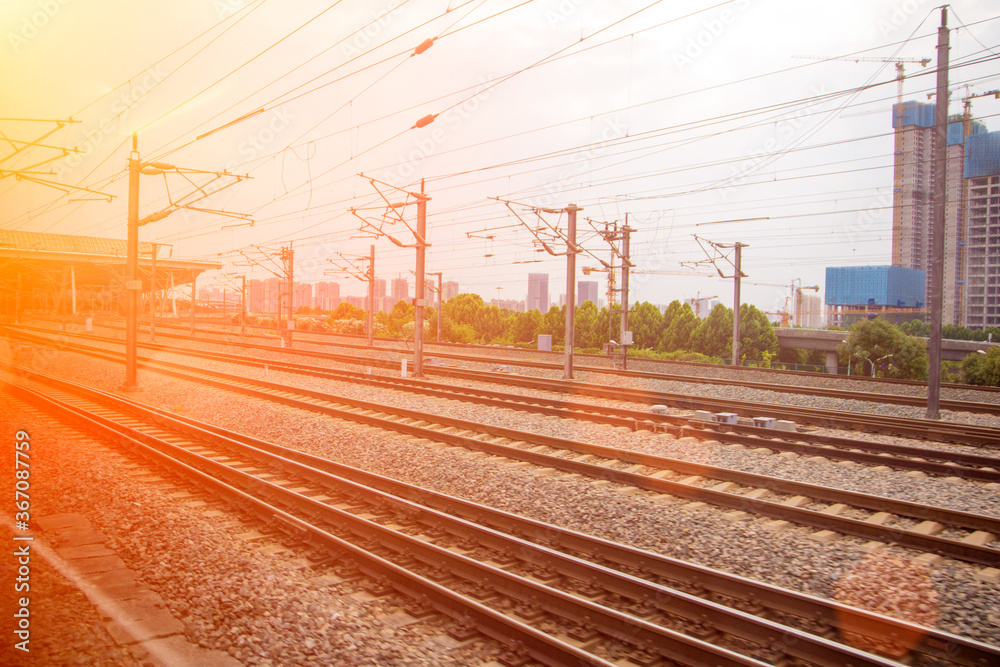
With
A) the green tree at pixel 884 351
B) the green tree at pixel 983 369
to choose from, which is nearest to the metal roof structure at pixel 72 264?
the green tree at pixel 884 351

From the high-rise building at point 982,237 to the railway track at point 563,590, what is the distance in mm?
119492

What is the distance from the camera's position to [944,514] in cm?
720

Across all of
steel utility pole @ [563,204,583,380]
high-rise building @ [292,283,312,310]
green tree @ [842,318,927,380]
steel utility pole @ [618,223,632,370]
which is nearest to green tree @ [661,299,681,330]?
green tree @ [842,318,927,380]

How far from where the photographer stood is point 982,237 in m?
101

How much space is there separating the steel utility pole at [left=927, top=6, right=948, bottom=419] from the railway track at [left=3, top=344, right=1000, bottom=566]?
924cm

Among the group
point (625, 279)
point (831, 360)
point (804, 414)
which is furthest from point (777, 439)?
point (831, 360)

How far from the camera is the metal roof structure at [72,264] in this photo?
5244cm

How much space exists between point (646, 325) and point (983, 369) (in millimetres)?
23215

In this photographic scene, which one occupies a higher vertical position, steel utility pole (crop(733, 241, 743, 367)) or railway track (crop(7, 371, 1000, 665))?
steel utility pole (crop(733, 241, 743, 367))

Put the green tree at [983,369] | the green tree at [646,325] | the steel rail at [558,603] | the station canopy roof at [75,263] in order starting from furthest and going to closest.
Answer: the station canopy roof at [75,263] → the green tree at [646,325] → the green tree at [983,369] → the steel rail at [558,603]

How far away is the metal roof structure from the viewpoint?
52441 millimetres

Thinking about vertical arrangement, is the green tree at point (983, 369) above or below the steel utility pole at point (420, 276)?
below

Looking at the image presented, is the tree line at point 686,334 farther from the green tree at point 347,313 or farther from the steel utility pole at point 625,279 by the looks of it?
the steel utility pole at point 625,279

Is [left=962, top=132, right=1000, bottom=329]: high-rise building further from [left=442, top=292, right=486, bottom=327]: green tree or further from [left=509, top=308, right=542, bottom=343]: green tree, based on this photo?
[left=442, top=292, right=486, bottom=327]: green tree
